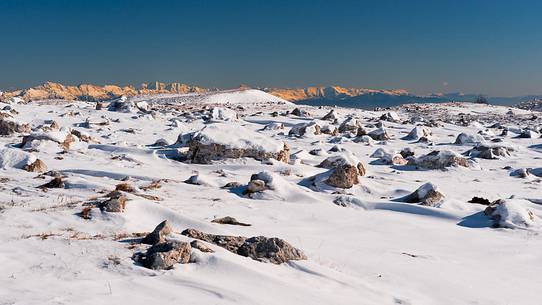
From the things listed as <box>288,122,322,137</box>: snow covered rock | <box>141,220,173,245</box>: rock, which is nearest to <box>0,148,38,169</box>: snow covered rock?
<box>141,220,173,245</box>: rock

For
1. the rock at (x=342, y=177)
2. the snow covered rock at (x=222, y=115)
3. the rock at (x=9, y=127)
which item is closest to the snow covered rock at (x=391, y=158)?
the rock at (x=342, y=177)

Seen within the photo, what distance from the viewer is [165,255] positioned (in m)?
5.25

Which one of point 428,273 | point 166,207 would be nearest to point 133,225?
point 166,207

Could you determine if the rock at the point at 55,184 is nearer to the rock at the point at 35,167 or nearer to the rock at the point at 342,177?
the rock at the point at 35,167

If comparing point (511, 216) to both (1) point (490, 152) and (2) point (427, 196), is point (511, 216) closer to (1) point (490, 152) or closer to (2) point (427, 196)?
(2) point (427, 196)

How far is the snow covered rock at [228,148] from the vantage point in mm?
13586

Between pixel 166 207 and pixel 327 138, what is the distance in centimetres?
1478

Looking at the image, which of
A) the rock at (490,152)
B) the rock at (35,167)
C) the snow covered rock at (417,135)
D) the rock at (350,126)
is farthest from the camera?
the rock at (350,126)

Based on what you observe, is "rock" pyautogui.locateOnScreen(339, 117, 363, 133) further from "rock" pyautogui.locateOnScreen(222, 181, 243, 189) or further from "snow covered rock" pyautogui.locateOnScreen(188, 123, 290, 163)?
"rock" pyautogui.locateOnScreen(222, 181, 243, 189)

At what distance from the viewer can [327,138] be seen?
864 inches

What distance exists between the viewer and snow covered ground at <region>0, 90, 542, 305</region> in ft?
16.2

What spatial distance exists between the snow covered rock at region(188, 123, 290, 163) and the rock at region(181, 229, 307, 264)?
7.45 meters

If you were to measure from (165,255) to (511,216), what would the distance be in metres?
6.27

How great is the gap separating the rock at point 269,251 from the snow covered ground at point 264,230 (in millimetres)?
115
